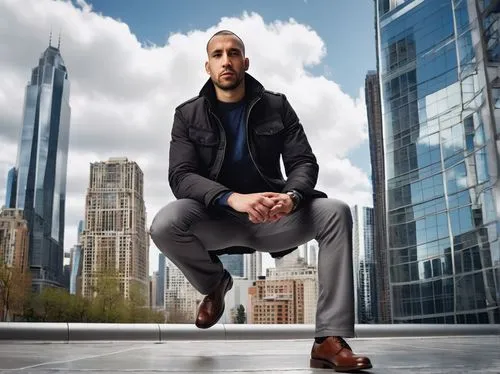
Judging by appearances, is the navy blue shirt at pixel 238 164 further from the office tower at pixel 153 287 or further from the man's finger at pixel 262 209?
the office tower at pixel 153 287

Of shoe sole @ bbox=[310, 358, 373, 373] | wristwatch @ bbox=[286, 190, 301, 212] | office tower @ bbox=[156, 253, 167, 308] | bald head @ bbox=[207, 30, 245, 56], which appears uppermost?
office tower @ bbox=[156, 253, 167, 308]

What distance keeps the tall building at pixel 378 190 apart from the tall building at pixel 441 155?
34.2 feet

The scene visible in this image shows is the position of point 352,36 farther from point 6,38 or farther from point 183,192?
point 183,192

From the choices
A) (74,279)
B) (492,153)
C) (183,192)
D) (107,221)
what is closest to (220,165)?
(183,192)

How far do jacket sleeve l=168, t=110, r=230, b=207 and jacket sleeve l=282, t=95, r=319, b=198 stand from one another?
24 cm

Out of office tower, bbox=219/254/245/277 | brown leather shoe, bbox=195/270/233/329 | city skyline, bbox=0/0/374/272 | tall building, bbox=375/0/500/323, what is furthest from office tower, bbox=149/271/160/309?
brown leather shoe, bbox=195/270/233/329

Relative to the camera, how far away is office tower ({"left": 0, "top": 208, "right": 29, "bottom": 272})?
77.4 metres

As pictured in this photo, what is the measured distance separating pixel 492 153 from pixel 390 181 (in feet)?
30.8

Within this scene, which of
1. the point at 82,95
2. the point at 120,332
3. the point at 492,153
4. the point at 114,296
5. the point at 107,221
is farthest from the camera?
the point at 82,95

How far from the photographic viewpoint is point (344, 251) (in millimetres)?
1878

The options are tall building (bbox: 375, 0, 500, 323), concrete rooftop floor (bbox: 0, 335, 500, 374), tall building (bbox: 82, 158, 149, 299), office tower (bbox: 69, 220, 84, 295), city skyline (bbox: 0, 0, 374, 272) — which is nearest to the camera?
concrete rooftop floor (bbox: 0, 335, 500, 374)

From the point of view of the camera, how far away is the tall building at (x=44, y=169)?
303 feet

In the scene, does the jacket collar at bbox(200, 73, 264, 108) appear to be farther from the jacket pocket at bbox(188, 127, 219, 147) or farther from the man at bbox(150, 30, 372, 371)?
the jacket pocket at bbox(188, 127, 219, 147)

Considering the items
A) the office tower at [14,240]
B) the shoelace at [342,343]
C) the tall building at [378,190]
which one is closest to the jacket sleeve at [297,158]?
the shoelace at [342,343]
